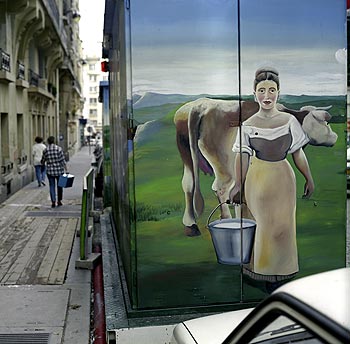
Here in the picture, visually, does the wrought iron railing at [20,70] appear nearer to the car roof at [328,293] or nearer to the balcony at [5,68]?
the balcony at [5,68]

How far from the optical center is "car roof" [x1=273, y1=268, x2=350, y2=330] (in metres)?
1.99

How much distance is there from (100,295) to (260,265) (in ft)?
7.83

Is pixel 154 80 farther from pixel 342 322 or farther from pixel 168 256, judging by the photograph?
pixel 342 322

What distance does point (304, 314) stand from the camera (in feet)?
6.64

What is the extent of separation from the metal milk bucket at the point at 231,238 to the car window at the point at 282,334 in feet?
8.85

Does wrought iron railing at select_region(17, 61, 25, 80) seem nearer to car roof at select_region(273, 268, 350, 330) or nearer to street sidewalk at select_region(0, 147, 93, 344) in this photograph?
street sidewalk at select_region(0, 147, 93, 344)

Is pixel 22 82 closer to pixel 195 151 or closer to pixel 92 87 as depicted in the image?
pixel 195 151

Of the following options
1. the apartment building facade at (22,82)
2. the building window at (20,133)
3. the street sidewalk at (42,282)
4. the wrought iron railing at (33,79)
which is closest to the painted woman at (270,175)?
the street sidewalk at (42,282)

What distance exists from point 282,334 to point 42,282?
557 centimetres

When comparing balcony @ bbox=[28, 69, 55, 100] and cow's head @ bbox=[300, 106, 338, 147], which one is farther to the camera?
balcony @ bbox=[28, 69, 55, 100]

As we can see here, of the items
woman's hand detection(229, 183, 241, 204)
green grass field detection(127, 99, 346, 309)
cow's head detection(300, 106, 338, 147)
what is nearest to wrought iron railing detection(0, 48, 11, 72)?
green grass field detection(127, 99, 346, 309)

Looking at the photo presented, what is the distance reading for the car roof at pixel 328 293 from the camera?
1.99m

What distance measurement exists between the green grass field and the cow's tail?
0.05m

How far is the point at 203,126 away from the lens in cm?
523
